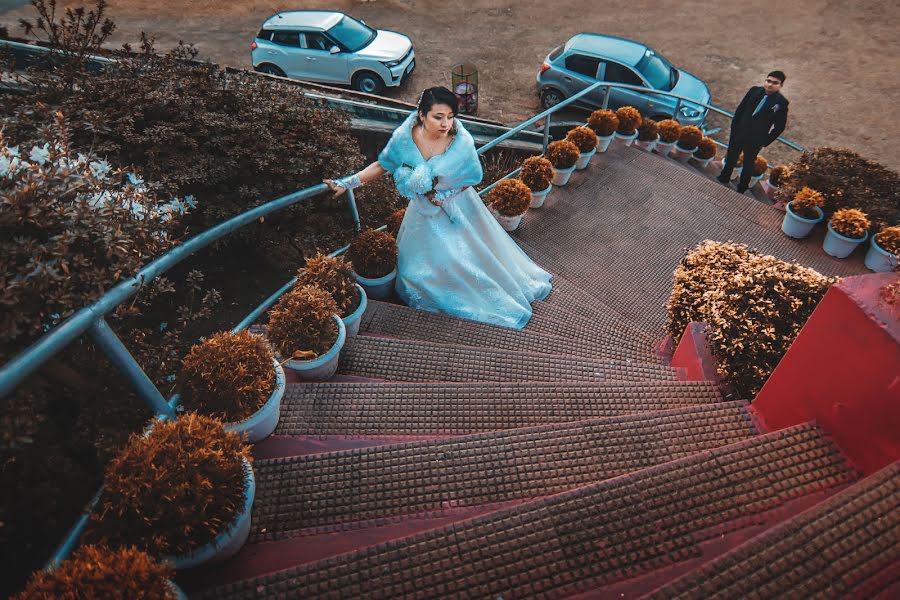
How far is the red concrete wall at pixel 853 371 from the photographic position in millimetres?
2043

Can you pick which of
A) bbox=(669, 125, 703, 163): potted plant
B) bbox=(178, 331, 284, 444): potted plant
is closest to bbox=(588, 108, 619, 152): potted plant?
bbox=(669, 125, 703, 163): potted plant

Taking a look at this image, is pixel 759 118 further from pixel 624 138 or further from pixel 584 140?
pixel 584 140

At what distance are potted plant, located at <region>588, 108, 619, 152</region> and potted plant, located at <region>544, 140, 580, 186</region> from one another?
0.82m

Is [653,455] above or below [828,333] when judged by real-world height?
below

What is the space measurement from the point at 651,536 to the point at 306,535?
1373 millimetres

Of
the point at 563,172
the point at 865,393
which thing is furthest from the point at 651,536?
the point at 563,172

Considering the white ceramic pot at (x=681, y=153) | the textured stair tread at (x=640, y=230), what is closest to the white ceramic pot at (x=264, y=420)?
the textured stair tread at (x=640, y=230)

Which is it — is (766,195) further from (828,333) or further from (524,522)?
(524,522)

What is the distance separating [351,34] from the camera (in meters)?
11.1

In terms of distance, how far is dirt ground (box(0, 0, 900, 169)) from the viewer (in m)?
11.2

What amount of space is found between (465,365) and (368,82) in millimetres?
9301

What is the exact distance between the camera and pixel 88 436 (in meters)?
2.59

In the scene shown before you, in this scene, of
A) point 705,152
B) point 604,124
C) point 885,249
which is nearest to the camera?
point 885,249

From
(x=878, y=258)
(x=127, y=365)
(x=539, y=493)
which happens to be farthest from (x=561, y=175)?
(x=127, y=365)
